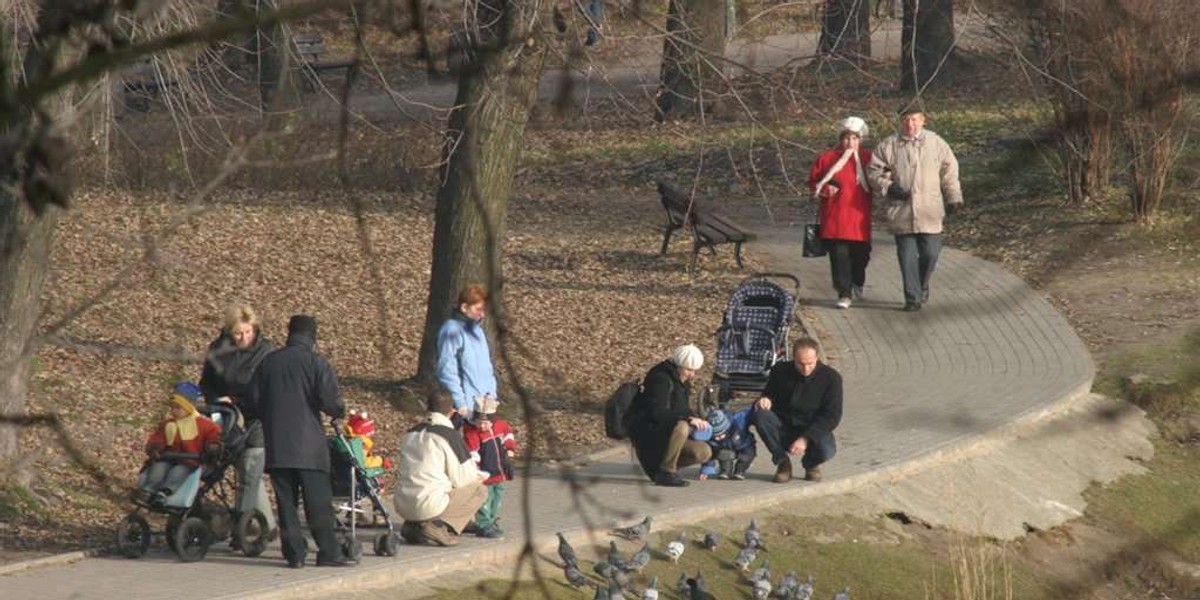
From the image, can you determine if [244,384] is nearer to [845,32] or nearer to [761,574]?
[761,574]

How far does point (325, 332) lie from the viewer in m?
17.4

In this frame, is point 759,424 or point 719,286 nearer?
point 759,424

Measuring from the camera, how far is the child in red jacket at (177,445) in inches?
417

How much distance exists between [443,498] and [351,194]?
249 inches

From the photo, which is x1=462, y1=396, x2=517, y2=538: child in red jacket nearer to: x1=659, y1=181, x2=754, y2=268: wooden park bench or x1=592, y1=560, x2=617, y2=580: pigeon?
x1=592, y1=560, x2=617, y2=580: pigeon

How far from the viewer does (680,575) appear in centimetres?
1109

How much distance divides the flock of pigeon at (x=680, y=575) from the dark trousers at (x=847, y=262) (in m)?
6.16

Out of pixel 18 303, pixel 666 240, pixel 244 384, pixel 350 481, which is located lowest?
pixel 350 481

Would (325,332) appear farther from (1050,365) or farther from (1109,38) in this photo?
(1109,38)

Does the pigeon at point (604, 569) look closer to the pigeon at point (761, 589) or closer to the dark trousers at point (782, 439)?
the pigeon at point (761, 589)

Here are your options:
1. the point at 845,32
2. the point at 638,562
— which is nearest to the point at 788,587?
the point at 638,562

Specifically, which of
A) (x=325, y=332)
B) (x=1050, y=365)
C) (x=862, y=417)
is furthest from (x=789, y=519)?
(x=325, y=332)

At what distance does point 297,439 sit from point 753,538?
8.76ft

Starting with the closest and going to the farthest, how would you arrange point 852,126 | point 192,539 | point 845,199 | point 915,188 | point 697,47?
point 192,539 < point 697,47 < point 852,126 < point 915,188 < point 845,199
